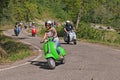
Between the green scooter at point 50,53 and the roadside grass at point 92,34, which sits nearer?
the green scooter at point 50,53

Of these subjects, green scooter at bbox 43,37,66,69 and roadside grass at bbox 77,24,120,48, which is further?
roadside grass at bbox 77,24,120,48

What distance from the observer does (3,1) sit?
28297mm

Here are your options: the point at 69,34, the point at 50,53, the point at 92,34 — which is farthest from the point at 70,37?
the point at 50,53

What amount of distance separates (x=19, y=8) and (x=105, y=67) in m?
17.6

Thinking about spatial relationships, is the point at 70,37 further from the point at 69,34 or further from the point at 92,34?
the point at 92,34

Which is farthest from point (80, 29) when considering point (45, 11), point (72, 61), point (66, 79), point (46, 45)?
point (45, 11)

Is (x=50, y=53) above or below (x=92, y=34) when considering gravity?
above

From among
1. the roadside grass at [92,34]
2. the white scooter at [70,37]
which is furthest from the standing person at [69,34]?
the roadside grass at [92,34]

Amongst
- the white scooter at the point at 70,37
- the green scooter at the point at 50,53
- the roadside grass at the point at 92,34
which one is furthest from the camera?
the roadside grass at the point at 92,34

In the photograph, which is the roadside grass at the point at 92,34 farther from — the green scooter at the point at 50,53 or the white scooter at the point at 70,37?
the green scooter at the point at 50,53

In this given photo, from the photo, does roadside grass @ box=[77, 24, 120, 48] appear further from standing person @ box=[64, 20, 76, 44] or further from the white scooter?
the white scooter

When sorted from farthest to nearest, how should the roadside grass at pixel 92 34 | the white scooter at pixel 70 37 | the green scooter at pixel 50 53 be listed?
the roadside grass at pixel 92 34
the white scooter at pixel 70 37
the green scooter at pixel 50 53

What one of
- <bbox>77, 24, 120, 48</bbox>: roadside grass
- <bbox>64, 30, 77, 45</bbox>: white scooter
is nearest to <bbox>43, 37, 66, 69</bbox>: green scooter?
<bbox>64, 30, 77, 45</bbox>: white scooter

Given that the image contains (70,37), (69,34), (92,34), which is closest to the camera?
(70,37)
